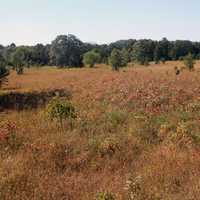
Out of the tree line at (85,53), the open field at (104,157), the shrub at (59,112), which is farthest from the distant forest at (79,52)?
the open field at (104,157)

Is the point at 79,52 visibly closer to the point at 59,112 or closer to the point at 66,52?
the point at 66,52

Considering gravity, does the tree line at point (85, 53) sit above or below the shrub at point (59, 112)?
above

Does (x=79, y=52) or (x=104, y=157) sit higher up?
(x=79, y=52)

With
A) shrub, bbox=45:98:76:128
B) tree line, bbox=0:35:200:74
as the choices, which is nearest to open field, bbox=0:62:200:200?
shrub, bbox=45:98:76:128

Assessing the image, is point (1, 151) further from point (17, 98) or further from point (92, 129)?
point (17, 98)

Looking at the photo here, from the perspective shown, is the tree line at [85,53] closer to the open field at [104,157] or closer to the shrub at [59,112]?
the shrub at [59,112]

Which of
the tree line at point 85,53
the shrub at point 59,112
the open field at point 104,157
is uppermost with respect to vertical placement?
the tree line at point 85,53

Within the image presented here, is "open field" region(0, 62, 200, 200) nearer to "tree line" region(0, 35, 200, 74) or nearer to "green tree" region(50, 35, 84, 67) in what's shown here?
"tree line" region(0, 35, 200, 74)

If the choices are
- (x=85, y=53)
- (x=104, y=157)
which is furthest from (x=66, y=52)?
(x=104, y=157)

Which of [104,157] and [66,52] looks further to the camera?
[66,52]

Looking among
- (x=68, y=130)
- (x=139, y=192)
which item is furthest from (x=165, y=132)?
(x=139, y=192)

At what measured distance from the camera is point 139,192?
5.36 metres

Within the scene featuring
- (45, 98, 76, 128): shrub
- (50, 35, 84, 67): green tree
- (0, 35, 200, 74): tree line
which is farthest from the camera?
(50, 35, 84, 67): green tree

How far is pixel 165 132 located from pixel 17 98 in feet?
37.1
